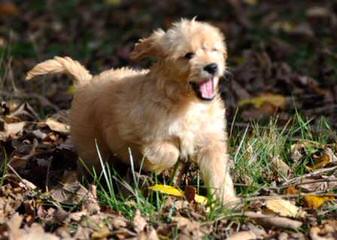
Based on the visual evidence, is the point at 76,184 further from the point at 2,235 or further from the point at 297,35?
the point at 297,35

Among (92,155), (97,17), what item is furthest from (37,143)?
(97,17)

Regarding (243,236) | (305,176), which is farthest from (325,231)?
(305,176)

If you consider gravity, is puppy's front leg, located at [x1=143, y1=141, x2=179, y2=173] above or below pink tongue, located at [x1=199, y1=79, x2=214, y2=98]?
below

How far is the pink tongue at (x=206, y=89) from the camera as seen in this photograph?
5.10 metres

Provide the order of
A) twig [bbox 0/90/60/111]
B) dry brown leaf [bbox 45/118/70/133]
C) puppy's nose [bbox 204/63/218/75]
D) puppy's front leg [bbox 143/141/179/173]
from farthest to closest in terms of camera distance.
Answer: twig [bbox 0/90/60/111]
dry brown leaf [bbox 45/118/70/133]
puppy's front leg [bbox 143/141/179/173]
puppy's nose [bbox 204/63/218/75]

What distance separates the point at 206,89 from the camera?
5109 mm

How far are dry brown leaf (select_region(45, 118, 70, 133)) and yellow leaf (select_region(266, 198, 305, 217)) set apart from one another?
214cm

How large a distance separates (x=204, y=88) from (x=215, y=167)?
19.3 inches

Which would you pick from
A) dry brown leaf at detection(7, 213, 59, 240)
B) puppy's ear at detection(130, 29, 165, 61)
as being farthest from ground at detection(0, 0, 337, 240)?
puppy's ear at detection(130, 29, 165, 61)

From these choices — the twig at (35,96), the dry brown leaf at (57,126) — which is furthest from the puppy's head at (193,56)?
the twig at (35,96)

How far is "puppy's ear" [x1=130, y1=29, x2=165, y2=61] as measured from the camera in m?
5.27

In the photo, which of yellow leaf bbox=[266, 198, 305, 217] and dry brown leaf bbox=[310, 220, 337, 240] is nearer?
dry brown leaf bbox=[310, 220, 337, 240]

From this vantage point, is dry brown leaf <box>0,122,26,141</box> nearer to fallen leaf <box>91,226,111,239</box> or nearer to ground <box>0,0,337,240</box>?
ground <box>0,0,337,240</box>

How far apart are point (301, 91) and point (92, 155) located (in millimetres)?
2600
